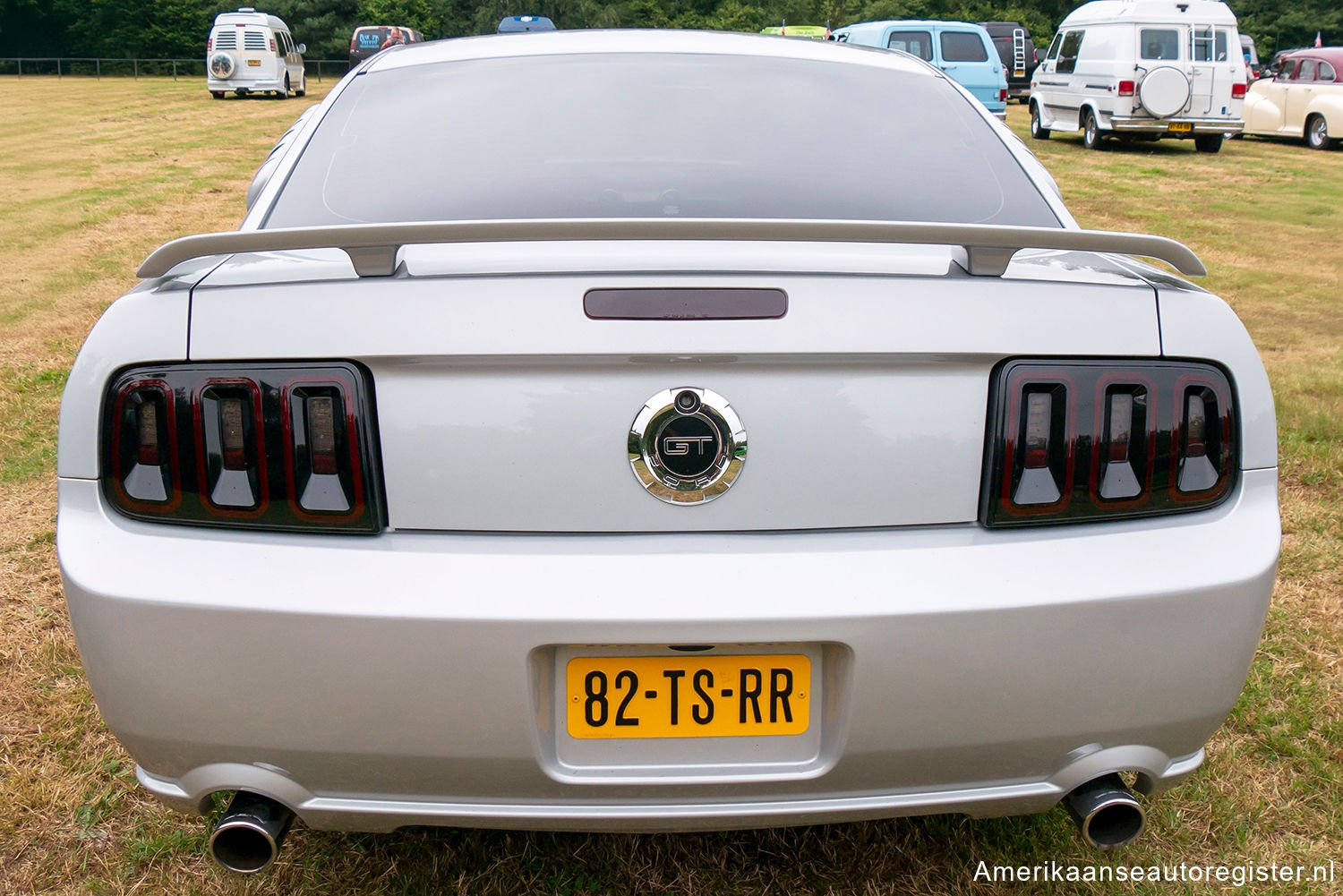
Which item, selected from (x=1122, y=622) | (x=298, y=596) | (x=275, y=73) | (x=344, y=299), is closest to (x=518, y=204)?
(x=344, y=299)

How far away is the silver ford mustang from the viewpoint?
152 centimetres

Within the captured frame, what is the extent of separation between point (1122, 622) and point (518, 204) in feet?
4.30

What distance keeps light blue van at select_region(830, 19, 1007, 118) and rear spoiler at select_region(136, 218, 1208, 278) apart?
63.7ft

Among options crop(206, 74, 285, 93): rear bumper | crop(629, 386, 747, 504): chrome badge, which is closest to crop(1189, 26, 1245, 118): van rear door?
crop(629, 386, 747, 504): chrome badge

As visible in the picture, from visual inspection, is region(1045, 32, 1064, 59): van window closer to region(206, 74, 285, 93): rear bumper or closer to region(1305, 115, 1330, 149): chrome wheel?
region(1305, 115, 1330, 149): chrome wheel

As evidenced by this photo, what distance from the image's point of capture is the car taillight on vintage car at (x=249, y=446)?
156cm

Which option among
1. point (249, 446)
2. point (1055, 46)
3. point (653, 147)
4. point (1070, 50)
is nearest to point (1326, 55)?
point (1070, 50)

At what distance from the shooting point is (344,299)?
1558 millimetres

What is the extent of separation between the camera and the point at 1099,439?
164 cm

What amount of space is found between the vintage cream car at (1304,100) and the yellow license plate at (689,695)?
68.8ft

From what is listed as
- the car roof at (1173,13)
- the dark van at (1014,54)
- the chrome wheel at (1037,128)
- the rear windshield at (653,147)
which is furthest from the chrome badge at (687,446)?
the dark van at (1014,54)

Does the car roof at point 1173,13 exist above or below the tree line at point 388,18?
below

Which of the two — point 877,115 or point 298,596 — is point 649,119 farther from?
point 298,596
